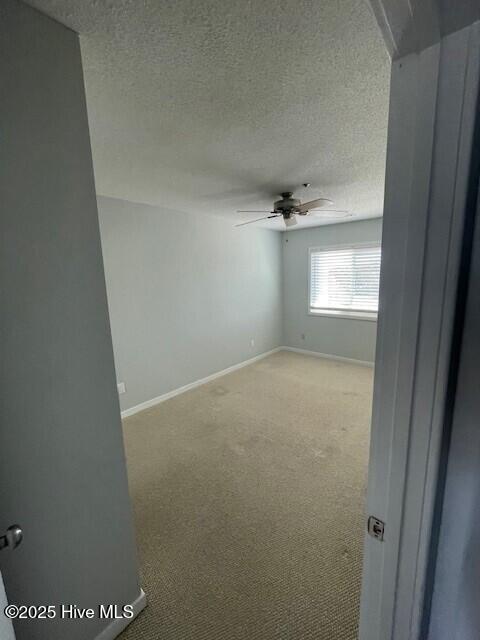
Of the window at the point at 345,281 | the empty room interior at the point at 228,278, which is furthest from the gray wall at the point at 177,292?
the window at the point at 345,281

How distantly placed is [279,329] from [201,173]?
12.1ft

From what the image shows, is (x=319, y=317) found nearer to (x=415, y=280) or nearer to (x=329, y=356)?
(x=329, y=356)

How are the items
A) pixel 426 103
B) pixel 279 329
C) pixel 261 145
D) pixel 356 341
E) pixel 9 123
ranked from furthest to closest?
pixel 279 329 < pixel 356 341 < pixel 261 145 < pixel 9 123 < pixel 426 103

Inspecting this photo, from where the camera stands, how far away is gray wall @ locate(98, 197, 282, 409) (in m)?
2.91

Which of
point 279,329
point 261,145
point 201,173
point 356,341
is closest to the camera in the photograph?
point 261,145

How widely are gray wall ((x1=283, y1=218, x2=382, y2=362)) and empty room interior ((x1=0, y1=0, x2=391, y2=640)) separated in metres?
0.08

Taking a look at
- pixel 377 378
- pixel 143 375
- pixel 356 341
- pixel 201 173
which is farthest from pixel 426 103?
pixel 356 341

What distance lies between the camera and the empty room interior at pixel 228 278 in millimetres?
1038

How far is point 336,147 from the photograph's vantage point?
1823 mm

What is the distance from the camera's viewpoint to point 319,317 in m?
4.91

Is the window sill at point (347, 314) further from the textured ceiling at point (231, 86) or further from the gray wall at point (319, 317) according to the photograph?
the textured ceiling at point (231, 86)

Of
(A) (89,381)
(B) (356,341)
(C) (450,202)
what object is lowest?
(B) (356,341)

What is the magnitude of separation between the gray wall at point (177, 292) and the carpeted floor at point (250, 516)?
0.58 m

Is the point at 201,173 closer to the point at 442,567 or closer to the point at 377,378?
the point at 377,378
